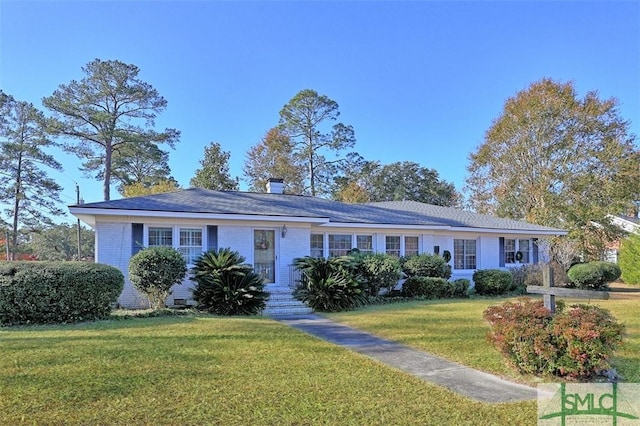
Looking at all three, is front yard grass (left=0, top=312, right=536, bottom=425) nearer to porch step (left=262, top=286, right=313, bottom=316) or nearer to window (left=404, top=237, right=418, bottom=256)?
porch step (left=262, top=286, right=313, bottom=316)

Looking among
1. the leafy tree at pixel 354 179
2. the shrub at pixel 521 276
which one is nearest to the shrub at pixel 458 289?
the shrub at pixel 521 276

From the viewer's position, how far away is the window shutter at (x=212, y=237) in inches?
527

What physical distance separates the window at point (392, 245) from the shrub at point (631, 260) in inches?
444

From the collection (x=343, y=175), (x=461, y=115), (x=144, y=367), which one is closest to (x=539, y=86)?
(x=461, y=115)

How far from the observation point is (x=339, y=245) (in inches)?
639

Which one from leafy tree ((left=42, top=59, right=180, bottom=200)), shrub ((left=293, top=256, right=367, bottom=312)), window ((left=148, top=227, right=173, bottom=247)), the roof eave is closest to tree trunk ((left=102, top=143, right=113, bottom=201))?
leafy tree ((left=42, top=59, right=180, bottom=200))

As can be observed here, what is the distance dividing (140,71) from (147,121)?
3.57 meters

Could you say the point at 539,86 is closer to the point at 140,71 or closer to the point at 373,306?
the point at 373,306

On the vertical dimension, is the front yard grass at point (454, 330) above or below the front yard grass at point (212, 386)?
below

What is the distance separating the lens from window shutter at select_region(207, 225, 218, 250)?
43.9ft

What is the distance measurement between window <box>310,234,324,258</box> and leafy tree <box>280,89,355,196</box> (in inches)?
760

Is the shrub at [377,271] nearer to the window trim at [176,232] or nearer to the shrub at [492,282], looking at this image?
the shrub at [492,282]

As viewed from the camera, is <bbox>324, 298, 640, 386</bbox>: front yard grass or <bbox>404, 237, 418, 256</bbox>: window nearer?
<bbox>324, 298, 640, 386</bbox>: front yard grass

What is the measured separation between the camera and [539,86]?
29484 mm
